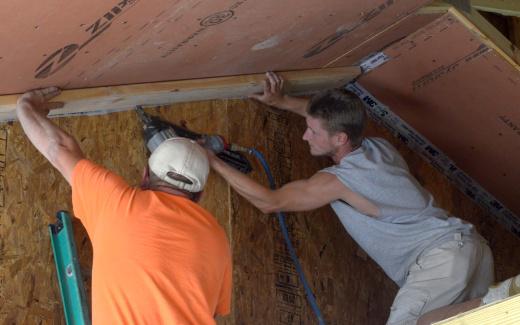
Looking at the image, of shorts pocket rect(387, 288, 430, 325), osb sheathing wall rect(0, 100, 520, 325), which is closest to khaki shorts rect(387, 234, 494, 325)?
shorts pocket rect(387, 288, 430, 325)

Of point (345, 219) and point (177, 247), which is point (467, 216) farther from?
point (177, 247)

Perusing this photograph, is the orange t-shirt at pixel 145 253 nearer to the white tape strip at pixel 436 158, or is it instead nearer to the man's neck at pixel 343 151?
the man's neck at pixel 343 151

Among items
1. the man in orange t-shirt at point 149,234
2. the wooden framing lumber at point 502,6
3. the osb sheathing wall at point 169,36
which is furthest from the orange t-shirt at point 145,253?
the wooden framing lumber at point 502,6

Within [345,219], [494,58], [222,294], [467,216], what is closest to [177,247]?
[222,294]

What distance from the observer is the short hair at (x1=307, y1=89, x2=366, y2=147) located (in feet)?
11.7

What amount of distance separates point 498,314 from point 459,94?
2.32 metres

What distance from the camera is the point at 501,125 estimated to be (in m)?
4.14

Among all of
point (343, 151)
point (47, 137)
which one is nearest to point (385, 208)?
point (343, 151)

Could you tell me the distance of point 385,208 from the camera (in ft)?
11.5

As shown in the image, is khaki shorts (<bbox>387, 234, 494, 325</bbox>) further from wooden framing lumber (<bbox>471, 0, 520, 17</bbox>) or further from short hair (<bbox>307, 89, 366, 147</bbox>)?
wooden framing lumber (<bbox>471, 0, 520, 17</bbox>)

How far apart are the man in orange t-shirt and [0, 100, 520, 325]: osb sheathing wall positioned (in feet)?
1.25

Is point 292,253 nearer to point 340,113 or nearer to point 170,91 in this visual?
point 340,113

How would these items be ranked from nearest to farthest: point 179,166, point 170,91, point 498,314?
1. point 498,314
2. point 179,166
3. point 170,91

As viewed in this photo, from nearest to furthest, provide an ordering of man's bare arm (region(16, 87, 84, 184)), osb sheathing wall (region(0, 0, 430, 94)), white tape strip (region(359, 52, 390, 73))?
osb sheathing wall (region(0, 0, 430, 94)) → man's bare arm (region(16, 87, 84, 184)) → white tape strip (region(359, 52, 390, 73))
